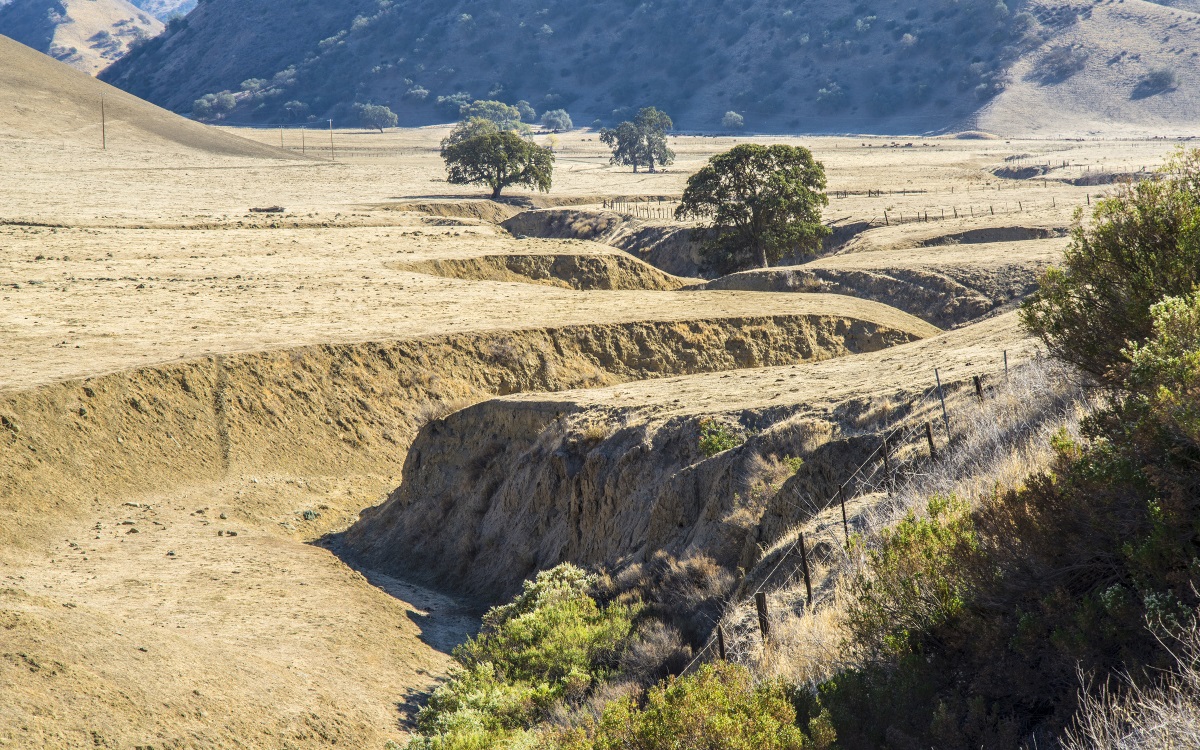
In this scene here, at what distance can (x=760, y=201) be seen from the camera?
145 ft

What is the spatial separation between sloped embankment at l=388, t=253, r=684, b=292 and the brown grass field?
24 cm

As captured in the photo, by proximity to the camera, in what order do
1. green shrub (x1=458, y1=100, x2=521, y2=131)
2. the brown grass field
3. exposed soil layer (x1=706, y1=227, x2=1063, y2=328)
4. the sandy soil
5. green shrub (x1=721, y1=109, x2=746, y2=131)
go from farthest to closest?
green shrub (x1=458, y1=100, x2=521, y2=131)
green shrub (x1=721, y1=109, x2=746, y2=131)
exposed soil layer (x1=706, y1=227, x2=1063, y2=328)
the sandy soil
the brown grass field

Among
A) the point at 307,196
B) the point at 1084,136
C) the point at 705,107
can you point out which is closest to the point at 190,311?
the point at 307,196

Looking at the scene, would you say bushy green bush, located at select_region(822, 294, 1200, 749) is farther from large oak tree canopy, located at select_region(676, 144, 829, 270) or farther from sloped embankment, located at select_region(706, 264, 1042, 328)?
large oak tree canopy, located at select_region(676, 144, 829, 270)

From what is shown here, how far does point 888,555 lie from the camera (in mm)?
8297

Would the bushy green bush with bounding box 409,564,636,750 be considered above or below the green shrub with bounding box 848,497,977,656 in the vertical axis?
below

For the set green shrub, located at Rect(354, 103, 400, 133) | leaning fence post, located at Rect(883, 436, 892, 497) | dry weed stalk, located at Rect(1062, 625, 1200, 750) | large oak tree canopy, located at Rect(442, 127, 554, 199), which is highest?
green shrub, located at Rect(354, 103, 400, 133)

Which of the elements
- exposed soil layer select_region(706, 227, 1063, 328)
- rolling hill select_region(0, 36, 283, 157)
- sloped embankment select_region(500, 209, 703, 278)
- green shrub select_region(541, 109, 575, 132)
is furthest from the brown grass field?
green shrub select_region(541, 109, 575, 132)

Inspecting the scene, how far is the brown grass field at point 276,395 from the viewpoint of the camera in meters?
12.9

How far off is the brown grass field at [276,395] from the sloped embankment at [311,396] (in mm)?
69

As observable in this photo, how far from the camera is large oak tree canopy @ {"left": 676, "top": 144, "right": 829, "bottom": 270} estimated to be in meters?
44.1

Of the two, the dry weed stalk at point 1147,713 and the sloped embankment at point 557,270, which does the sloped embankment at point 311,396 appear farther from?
the dry weed stalk at point 1147,713

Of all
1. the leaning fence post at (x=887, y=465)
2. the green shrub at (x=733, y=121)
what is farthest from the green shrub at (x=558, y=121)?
the leaning fence post at (x=887, y=465)

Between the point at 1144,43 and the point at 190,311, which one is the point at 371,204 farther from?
the point at 1144,43
